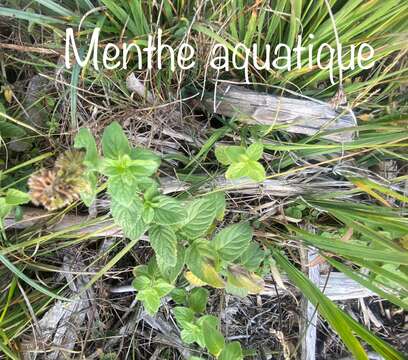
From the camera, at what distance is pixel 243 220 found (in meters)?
1.10

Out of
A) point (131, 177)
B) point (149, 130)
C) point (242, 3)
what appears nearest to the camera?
point (131, 177)

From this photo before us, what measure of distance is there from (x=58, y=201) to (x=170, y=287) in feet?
1.39

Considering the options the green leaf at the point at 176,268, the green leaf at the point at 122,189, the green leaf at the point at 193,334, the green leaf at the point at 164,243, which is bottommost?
the green leaf at the point at 193,334

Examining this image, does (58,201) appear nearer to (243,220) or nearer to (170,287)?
(170,287)

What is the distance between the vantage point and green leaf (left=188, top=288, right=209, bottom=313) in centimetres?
101

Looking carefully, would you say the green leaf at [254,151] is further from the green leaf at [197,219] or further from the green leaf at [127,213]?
the green leaf at [127,213]

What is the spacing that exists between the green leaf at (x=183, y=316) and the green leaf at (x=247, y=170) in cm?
30

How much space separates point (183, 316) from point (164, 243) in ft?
0.75

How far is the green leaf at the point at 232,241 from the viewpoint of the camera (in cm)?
93

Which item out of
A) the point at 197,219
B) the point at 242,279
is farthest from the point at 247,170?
the point at 242,279

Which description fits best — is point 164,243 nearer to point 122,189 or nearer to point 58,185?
point 122,189

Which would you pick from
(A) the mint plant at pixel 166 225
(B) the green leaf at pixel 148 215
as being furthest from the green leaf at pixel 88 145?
(B) the green leaf at pixel 148 215

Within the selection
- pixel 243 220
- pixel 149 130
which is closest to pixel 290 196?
pixel 243 220

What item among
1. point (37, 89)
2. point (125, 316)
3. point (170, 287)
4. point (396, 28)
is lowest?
point (125, 316)
